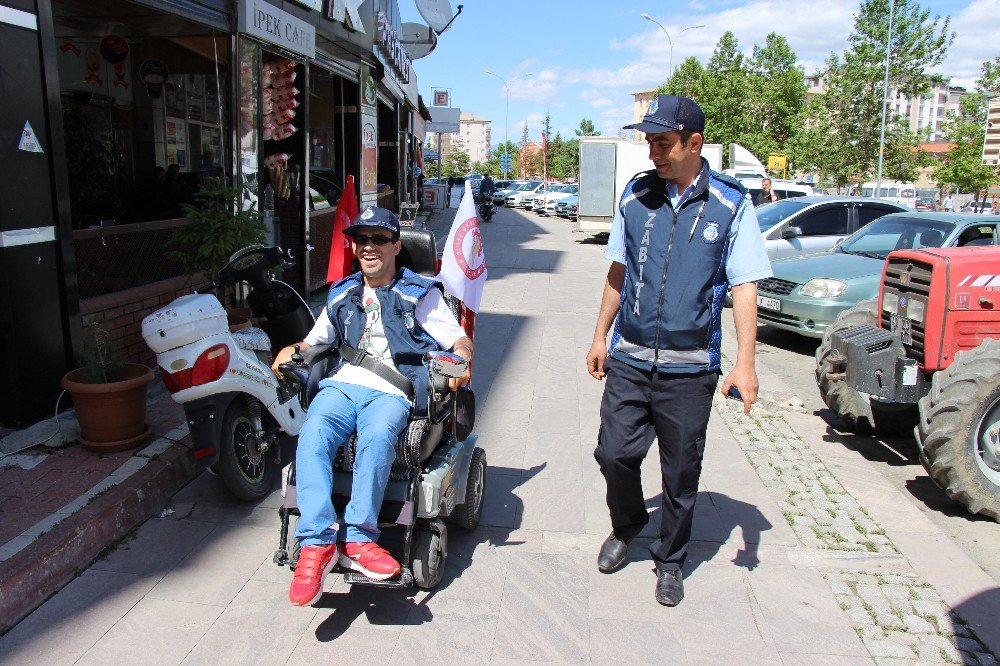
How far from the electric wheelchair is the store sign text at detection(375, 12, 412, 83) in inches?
415

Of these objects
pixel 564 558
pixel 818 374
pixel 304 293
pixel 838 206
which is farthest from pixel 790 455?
pixel 838 206

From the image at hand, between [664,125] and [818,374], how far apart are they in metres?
3.72

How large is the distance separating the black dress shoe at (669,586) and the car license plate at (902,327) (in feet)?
9.73

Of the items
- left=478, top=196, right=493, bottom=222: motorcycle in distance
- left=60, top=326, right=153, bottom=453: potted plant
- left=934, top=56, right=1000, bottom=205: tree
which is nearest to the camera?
Answer: left=60, top=326, right=153, bottom=453: potted plant

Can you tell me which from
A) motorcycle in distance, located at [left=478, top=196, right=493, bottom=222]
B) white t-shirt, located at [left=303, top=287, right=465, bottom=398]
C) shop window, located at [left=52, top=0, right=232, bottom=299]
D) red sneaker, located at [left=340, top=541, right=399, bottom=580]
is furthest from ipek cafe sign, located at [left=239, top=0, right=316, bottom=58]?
motorcycle in distance, located at [left=478, top=196, right=493, bottom=222]

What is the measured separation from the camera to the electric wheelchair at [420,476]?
333cm

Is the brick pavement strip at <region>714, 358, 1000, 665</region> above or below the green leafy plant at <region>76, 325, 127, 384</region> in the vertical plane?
below

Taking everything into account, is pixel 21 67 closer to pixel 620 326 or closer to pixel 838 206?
pixel 620 326

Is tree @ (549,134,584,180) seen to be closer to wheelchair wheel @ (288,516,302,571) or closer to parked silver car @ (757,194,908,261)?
parked silver car @ (757,194,908,261)

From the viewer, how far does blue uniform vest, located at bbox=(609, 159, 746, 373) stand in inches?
130

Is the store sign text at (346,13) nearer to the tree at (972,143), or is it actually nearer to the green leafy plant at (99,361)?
the green leafy plant at (99,361)

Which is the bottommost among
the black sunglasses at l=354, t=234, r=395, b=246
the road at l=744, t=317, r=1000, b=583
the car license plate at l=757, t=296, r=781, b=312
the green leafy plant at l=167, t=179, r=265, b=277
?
the road at l=744, t=317, r=1000, b=583

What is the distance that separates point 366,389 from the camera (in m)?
3.61

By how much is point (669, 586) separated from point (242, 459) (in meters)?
2.39
